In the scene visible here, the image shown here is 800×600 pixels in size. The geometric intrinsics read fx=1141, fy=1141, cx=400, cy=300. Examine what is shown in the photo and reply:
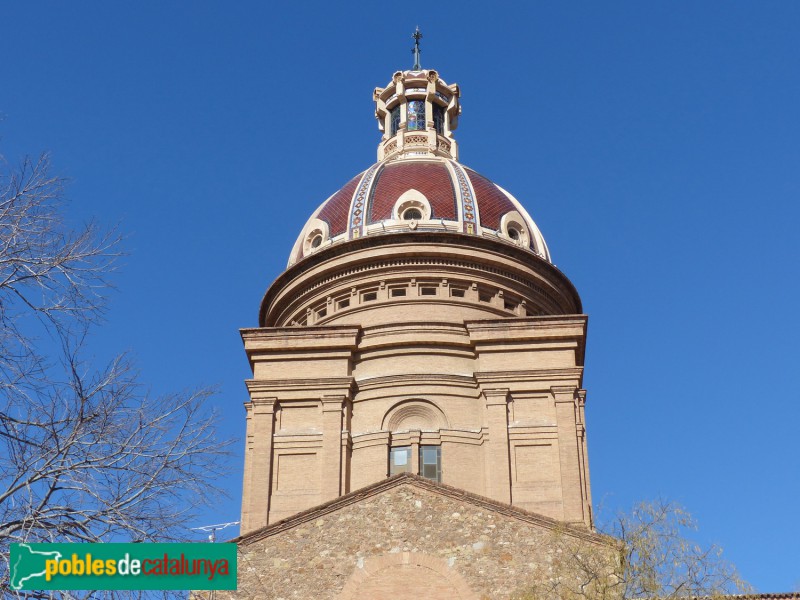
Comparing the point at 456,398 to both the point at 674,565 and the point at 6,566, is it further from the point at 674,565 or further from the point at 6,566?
the point at 6,566

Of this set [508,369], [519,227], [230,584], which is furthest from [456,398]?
[230,584]

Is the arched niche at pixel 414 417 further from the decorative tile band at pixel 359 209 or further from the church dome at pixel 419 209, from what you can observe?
the decorative tile band at pixel 359 209

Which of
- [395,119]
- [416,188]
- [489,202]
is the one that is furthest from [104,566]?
[395,119]

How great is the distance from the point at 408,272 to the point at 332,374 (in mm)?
5022

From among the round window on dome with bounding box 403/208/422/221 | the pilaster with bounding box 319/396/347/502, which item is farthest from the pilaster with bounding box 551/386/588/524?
the round window on dome with bounding box 403/208/422/221

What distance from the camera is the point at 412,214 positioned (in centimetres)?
4156

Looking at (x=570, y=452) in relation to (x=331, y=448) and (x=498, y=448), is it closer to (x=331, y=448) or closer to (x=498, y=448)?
(x=498, y=448)

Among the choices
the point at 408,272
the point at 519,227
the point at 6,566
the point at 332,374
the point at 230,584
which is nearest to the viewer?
the point at 6,566

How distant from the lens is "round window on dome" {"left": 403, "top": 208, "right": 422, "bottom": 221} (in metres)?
41.4

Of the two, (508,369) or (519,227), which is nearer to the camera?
(508,369)

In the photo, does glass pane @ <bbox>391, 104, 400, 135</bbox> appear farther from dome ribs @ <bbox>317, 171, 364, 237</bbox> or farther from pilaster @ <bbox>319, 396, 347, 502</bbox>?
pilaster @ <bbox>319, 396, 347, 502</bbox>

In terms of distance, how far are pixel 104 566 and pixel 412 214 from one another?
1100 inches

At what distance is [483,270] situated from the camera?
40562 mm

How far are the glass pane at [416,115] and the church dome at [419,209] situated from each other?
5.39 metres
